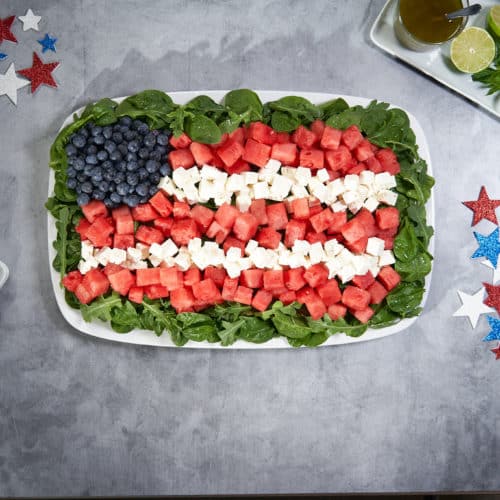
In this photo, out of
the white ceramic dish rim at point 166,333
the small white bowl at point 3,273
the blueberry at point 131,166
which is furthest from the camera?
the small white bowl at point 3,273

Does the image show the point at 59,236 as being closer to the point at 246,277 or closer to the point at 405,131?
the point at 246,277

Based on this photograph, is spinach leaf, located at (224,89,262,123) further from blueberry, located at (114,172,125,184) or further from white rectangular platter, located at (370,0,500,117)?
white rectangular platter, located at (370,0,500,117)

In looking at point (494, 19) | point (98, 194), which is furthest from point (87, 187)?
point (494, 19)

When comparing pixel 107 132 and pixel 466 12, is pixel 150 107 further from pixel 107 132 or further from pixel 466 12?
pixel 466 12

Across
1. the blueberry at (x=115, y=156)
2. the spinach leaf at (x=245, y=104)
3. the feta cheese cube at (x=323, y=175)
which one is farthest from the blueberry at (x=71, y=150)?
the feta cheese cube at (x=323, y=175)

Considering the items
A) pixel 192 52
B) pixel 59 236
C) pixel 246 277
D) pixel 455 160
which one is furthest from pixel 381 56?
pixel 59 236

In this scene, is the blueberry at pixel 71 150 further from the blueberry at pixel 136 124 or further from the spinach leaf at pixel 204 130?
the spinach leaf at pixel 204 130
